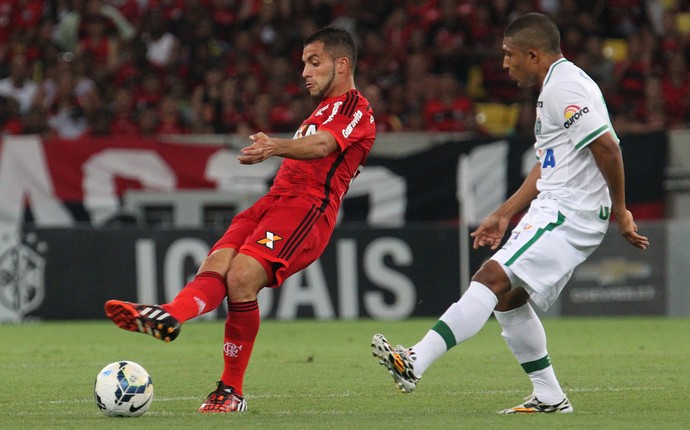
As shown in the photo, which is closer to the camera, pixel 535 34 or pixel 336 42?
pixel 535 34

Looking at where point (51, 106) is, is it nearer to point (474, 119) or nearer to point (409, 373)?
point (474, 119)

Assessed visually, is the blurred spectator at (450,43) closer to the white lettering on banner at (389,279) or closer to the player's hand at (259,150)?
the white lettering on banner at (389,279)

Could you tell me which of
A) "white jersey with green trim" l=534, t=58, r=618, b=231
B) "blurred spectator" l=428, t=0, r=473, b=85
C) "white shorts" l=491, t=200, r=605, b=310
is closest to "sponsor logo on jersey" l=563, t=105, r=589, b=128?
"white jersey with green trim" l=534, t=58, r=618, b=231

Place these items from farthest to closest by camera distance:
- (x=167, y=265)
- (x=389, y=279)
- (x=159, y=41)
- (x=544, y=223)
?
(x=159, y=41)
(x=389, y=279)
(x=167, y=265)
(x=544, y=223)

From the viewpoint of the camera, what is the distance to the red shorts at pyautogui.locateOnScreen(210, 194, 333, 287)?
7172 millimetres

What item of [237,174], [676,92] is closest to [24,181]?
[237,174]

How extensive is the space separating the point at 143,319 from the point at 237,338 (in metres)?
0.93

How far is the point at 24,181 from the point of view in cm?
1695

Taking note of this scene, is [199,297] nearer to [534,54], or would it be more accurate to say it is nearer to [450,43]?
[534,54]

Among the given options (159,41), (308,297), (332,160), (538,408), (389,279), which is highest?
(159,41)

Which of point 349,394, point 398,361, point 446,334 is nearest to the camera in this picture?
point 398,361

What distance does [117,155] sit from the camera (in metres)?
17.0

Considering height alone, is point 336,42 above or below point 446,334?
above

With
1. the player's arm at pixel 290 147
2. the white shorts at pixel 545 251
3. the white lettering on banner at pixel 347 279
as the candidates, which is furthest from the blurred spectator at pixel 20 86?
the white shorts at pixel 545 251
